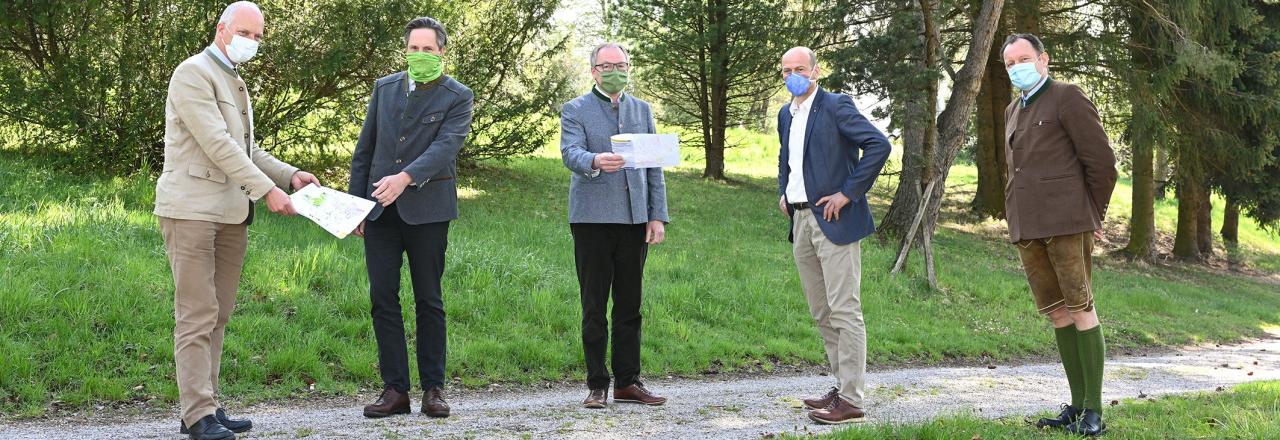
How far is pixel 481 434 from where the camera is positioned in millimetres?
5293

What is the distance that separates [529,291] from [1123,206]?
86.1ft

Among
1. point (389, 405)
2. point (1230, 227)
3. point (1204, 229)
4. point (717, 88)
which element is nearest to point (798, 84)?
point (389, 405)

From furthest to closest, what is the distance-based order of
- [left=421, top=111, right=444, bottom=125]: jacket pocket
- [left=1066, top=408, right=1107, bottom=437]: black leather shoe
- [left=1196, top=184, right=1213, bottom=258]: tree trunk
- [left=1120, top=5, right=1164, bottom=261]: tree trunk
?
[left=1196, top=184, right=1213, bottom=258]: tree trunk → [left=1120, top=5, right=1164, bottom=261]: tree trunk → [left=421, top=111, right=444, bottom=125]: jacket pocket → [left=1066, top=408, right=1107, bottom=437]: black leather shoe

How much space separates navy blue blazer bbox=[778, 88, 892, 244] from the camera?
19.1ft

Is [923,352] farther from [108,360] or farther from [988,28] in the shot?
[108,360]

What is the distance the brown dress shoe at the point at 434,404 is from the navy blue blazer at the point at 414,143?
37.7 inches

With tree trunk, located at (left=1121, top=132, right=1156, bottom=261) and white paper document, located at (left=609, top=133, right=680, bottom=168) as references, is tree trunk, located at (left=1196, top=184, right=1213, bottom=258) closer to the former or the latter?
tree trunk, located at (left=1121, top=132, right=1156, bottom=261)

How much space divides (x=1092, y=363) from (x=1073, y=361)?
21 centimetres

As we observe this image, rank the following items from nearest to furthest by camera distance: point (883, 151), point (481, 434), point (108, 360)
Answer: point (481, 434) → point (883, 151) → point (108, 360)

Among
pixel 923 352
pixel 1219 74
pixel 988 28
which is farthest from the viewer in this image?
pixel 1219 74

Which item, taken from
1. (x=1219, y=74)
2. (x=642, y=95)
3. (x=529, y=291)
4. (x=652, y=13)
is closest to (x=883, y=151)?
(x=529, y=291)

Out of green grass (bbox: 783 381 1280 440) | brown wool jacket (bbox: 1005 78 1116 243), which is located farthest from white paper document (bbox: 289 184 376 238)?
brown wool jacket (bbox: 1005 78 1116 243)

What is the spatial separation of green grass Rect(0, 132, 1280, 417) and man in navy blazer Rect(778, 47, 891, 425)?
8.32 feet

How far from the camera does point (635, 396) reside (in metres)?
6.36
